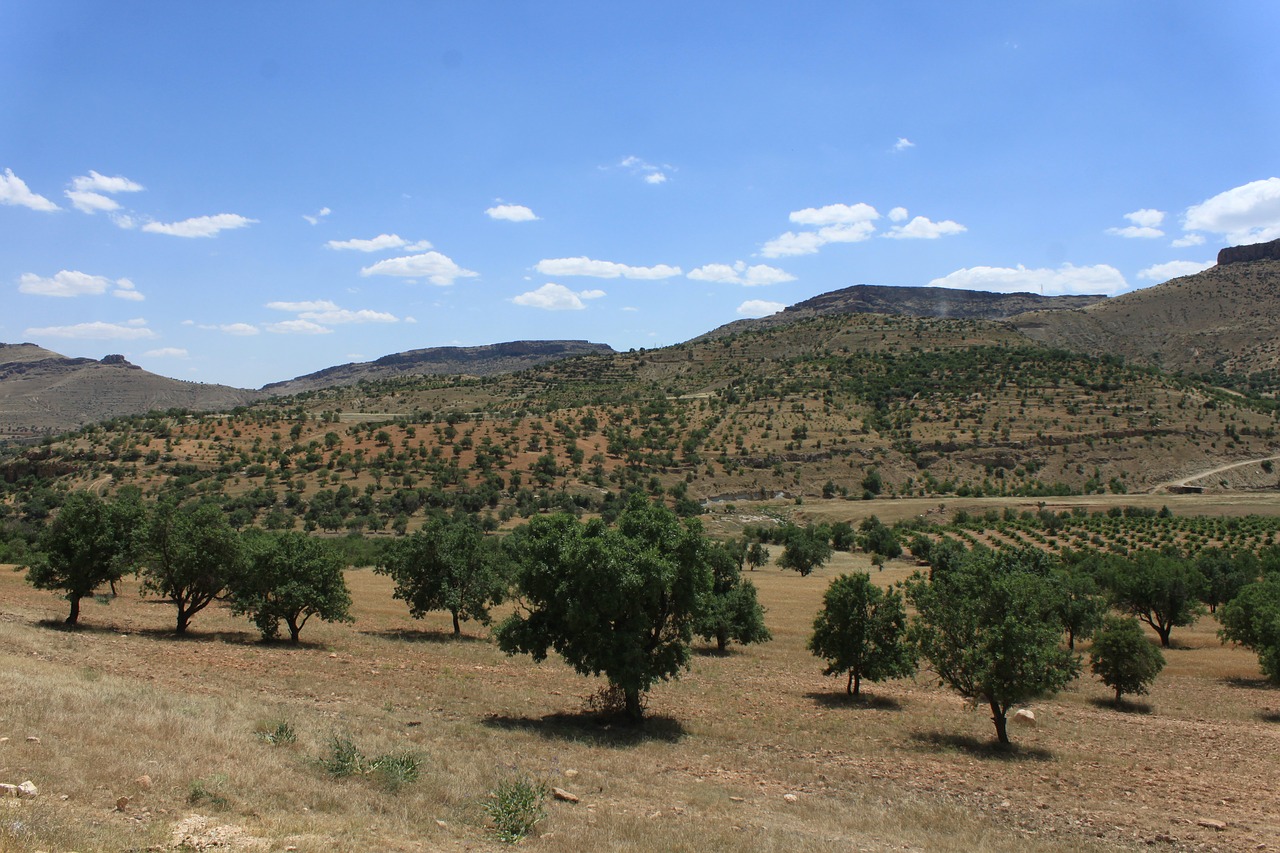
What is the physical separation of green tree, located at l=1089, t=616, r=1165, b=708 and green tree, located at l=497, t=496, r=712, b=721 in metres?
18.2

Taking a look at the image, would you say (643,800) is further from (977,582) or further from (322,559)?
(322,559)

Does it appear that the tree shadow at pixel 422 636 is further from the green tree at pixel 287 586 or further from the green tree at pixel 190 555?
the green tree at pixel 190 555

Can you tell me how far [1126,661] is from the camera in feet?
92.5

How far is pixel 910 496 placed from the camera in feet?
333

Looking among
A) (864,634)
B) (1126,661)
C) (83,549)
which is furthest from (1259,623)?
(83,549)

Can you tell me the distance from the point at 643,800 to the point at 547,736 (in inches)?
206

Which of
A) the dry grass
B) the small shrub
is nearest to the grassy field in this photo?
the dry grass

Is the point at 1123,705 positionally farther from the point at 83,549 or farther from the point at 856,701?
the point at 83,549

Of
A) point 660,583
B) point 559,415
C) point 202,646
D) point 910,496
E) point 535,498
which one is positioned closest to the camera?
point 660,583

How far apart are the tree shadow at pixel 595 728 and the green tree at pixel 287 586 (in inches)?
535

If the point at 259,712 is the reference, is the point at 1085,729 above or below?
below

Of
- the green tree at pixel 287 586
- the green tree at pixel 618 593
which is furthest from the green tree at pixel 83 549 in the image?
the green tree at pixel 618 593

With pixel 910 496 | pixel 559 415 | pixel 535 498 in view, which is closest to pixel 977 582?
pixel 535 498

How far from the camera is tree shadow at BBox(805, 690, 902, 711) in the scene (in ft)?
83.6
